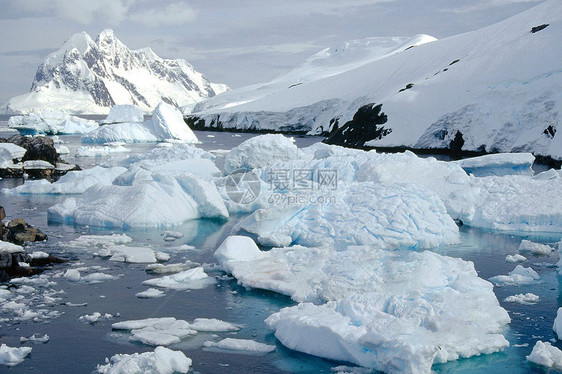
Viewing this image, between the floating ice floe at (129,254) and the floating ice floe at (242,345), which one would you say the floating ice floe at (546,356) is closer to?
the floating ice floe at (242,345)

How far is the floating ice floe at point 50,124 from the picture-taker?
48656 mm

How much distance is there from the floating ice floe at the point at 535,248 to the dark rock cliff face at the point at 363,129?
2309cm

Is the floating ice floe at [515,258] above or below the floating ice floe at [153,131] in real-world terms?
below

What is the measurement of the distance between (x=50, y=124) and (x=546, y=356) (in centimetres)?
4872

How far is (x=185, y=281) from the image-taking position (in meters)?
8.38

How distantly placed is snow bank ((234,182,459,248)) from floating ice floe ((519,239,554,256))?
4.00 feet

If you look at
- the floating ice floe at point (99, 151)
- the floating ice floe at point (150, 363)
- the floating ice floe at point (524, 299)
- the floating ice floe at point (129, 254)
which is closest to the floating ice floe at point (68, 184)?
the floating ice floe at point (129, 254)

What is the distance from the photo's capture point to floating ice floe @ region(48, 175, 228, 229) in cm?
1210

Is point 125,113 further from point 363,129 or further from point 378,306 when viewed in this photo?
point 378,306

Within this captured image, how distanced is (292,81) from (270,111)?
26880mm

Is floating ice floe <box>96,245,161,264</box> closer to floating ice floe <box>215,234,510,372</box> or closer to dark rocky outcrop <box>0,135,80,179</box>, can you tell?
floating ice floe <box>215,234,510,372</box>

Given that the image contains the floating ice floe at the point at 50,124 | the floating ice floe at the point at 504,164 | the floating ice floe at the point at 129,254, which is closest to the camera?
the floating ice floe at the point at 129,254

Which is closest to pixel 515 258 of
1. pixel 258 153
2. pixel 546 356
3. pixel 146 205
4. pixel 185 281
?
pixel 546 356

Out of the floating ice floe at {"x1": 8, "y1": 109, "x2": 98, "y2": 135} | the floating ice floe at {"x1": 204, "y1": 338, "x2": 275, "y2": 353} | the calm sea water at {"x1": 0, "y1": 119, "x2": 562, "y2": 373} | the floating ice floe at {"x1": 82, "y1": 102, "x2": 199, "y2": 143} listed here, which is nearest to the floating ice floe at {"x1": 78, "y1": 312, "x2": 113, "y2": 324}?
the calm sea water at {"x1": 0, "y1": 119, "x2": 562, "y2": 373}
